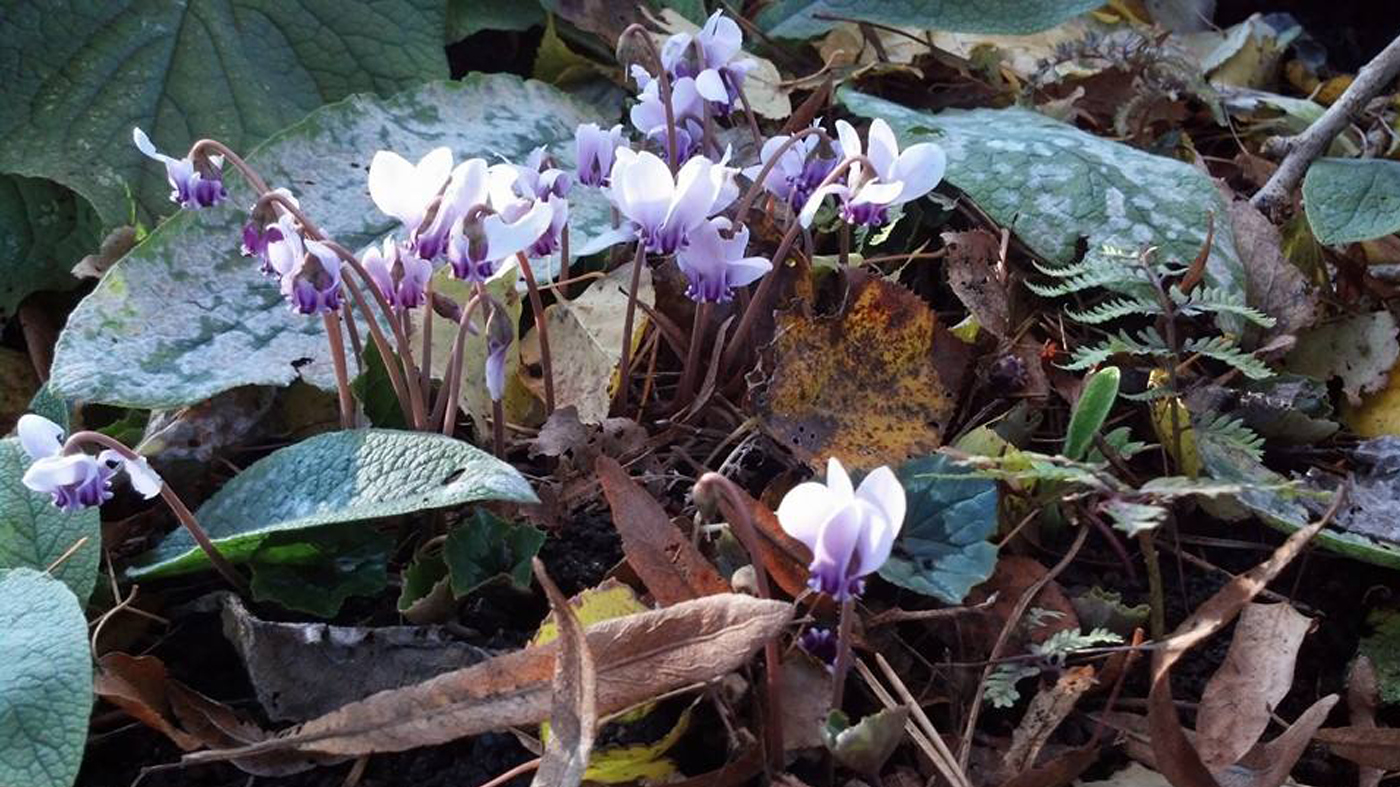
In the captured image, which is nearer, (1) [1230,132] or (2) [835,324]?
(2) [835,324]

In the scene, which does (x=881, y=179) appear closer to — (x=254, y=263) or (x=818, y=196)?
(x=818, y=196)

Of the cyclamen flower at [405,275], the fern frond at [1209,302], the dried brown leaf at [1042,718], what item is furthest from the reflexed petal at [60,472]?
the fern frond at [1209,302]

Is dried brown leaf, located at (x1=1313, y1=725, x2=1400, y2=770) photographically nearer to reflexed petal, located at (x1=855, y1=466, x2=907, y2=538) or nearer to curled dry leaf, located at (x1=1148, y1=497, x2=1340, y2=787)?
curled dry leaf, located at (x1=1148, y1=497, x2=1340, y2=787)

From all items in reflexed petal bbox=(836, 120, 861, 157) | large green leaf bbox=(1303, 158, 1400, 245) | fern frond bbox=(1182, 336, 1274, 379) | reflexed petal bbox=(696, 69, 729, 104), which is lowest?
large green leaf bbox=(1303, 158, 1400, 245)

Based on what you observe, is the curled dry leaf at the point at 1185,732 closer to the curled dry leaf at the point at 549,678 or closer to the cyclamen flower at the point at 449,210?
the curled dry leaf at the point at 549,678

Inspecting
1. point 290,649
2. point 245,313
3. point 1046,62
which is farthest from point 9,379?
point 1046,62

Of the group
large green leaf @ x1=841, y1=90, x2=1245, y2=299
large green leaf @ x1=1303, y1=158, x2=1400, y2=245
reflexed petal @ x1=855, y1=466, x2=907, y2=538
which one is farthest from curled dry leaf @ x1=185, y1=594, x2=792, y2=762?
large green leaf @ x1=1303, y1=158, x2=1400, y2=245

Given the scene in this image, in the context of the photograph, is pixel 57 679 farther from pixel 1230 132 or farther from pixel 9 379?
pixel 1230 132
